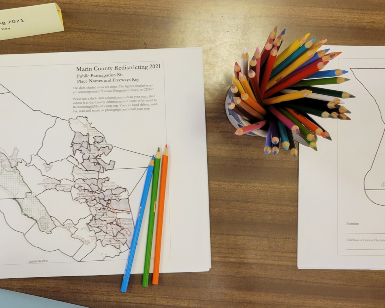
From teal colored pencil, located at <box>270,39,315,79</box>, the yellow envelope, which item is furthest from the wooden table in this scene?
teal colored pencil, located at <box>270,39,315,79</box>

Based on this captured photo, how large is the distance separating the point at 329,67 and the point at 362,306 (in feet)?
1.23

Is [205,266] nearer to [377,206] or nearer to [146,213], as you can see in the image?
[146,213]

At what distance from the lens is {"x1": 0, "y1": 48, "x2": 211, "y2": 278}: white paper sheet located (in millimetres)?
493

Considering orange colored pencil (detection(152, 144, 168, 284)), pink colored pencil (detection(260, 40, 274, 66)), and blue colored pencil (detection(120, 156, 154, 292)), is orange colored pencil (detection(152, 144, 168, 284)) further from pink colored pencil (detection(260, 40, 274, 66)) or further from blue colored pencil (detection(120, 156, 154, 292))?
pink colored pencil (detection(260, 40, 274, 66))

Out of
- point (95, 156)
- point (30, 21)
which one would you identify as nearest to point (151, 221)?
point (95, 156)

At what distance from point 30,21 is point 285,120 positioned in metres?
0.39

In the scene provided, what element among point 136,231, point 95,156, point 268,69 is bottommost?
point 136,231

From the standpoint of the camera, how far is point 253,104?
1.29 feet

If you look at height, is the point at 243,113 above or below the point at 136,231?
above

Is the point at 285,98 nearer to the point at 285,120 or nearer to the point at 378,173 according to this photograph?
the point at 285,120

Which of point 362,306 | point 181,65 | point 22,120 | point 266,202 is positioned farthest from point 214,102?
point 362,306

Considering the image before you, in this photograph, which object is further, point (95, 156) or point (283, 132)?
point (95, 156)

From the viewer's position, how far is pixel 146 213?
503 millimetres

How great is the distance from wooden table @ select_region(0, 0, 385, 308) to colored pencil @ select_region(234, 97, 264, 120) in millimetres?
92
